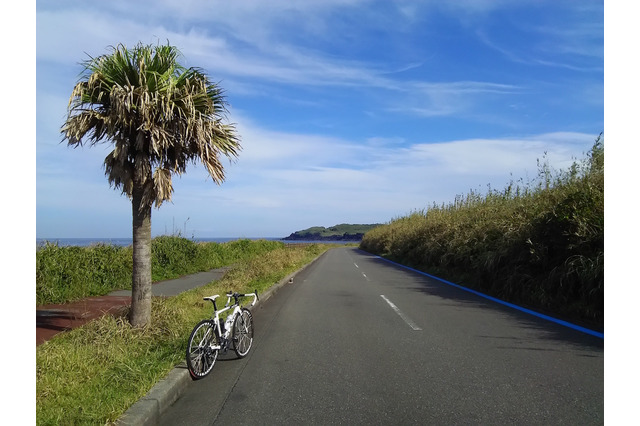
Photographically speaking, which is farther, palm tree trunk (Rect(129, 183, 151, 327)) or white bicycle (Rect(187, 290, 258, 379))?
palm tree trunk (Rect(129, 183, 151, 327))

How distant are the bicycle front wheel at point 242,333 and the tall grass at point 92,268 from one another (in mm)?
6716

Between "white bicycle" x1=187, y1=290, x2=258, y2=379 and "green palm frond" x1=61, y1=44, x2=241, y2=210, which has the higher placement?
"green palm frond" x1=61, y1=44, x2=241, y2=210

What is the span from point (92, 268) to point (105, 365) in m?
8.91

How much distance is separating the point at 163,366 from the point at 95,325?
1.98m

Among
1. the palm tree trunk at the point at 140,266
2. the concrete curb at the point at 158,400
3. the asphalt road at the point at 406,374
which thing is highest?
the palm tree trunk at the point at 140,266

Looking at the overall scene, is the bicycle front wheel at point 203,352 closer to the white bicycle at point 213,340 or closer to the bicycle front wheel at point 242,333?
the white bicycle at point 213,340

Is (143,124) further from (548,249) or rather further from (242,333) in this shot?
(548,249)

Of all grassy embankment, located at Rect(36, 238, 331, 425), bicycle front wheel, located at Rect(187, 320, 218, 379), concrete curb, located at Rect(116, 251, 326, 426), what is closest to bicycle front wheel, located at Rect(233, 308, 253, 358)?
bicycle front wheel, located at Rect(187, 320, 218, 379)

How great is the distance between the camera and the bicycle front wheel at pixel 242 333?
5984 mm

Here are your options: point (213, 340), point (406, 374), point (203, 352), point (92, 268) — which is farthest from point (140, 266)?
point (92, 268)

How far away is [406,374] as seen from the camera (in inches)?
206

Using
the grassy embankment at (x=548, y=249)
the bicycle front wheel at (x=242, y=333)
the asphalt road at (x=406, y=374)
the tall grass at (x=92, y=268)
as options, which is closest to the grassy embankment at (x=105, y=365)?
the asphalt road at (x=406, y=374)

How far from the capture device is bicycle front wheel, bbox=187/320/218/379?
503 cm

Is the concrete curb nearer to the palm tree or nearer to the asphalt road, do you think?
the asphalt road
